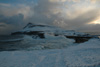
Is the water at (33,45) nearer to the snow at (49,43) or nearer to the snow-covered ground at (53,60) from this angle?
the snow at (49,43)

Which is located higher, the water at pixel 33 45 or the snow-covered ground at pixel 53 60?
the snow-covered ground at pixel 53 60

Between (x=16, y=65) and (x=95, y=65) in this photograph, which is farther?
(x=16, y=65)

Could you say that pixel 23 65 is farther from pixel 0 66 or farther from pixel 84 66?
pixel 84 66

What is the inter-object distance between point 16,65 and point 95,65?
176 inches

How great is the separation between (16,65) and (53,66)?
2.20 meters

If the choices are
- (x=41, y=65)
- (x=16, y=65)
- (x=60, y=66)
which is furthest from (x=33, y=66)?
(x=60, y=66)

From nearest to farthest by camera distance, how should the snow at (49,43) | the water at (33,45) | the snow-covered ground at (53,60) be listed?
the snow-covered ground at (53,60), the water at (33,45), the snow at (49,43)

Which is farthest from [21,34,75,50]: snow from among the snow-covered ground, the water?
the snow-covered ground

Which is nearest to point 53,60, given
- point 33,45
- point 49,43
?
point 33,45

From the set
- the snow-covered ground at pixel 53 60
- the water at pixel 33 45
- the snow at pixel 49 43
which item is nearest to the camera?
the snow-covered ground at pixel 53 60

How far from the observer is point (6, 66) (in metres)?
3.93

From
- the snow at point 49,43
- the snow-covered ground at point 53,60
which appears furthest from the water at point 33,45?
the snow-covered ground at point 53,60

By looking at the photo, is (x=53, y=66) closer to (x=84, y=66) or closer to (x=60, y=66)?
(x=60, y=66)

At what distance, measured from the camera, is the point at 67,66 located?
3.77m
